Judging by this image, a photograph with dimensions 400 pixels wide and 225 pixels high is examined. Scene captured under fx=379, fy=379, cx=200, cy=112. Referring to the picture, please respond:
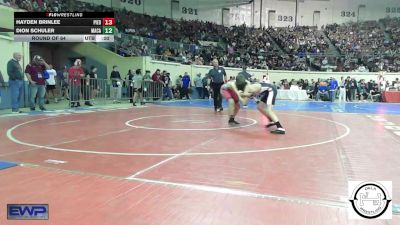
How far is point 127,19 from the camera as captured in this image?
29219 millimetres

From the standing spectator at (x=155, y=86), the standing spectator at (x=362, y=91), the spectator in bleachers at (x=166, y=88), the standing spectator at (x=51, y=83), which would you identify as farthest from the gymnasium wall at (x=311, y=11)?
the standing spectator at (x=51, y=83)

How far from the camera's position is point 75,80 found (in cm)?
1414

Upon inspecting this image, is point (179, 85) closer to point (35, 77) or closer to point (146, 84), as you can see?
point (146, 84)

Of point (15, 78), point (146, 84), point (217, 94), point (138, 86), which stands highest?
point (15, 78)

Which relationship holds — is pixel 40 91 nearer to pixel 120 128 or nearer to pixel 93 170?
pixel 120 128

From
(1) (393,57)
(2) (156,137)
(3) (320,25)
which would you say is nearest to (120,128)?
(2) (156,137)

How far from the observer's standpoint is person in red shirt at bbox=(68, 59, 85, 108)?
14094 millimetres

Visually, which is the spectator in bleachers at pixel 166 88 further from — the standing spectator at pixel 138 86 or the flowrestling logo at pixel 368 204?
the flowrestling logo at pixel 368 204

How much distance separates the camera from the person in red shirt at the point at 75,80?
1409 cm

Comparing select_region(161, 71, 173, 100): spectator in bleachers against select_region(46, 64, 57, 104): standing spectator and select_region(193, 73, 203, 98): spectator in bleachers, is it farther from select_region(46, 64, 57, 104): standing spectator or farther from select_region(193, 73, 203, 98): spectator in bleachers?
select_region(46, 64, 57, 104): standing spectator

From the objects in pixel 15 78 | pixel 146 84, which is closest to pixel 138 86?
pixel 146 84

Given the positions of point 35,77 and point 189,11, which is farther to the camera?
point 189,11
